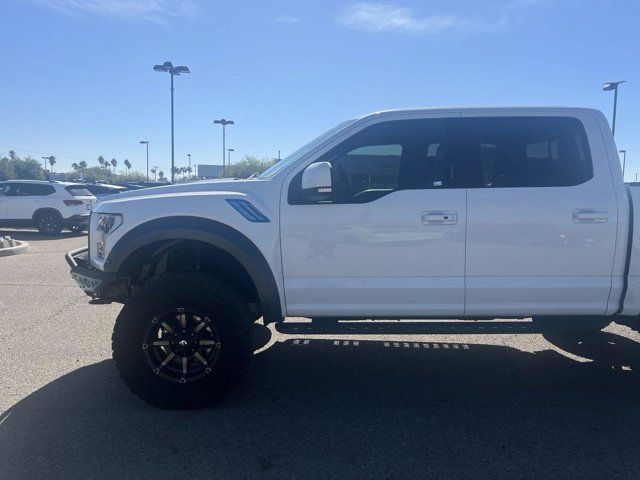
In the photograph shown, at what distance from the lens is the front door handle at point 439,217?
155 inches

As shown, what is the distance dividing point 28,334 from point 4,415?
2.12m

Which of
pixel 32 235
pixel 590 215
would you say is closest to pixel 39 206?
pixel 32 235

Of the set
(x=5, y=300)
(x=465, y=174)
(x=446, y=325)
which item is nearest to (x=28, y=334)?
(x=5, y=300)

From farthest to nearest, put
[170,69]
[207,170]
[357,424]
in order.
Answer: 1. [207,170]
2. [170,69]
3. [357,424]

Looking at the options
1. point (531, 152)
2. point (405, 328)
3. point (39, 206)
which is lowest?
point (405, 328)

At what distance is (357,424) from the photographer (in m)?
3.75

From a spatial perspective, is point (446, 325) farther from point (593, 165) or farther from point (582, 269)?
point (593, 165)

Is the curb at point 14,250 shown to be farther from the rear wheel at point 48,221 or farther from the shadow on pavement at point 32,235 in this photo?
the rear wheel at point 48,221

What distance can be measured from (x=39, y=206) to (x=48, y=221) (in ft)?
1.72

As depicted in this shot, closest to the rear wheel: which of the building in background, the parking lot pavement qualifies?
the building in background

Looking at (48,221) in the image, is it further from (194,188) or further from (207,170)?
(194,188)

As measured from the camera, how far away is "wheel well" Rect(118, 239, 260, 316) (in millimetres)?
4185

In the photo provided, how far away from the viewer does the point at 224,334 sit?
3934 mm

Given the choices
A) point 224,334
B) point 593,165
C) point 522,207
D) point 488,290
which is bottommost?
point 224,334
